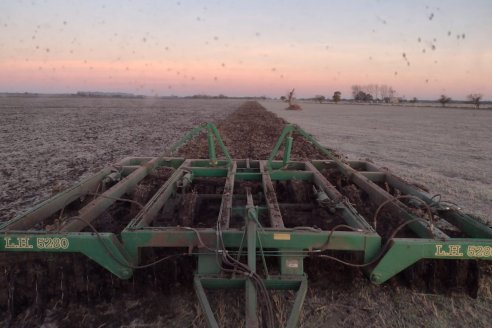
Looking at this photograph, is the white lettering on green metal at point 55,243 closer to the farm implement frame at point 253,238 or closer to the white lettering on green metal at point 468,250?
the farm implement frame at point 253,238

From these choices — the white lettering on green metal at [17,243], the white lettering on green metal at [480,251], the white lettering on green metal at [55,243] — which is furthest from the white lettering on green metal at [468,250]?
the white lettering on green metal at [17,243]

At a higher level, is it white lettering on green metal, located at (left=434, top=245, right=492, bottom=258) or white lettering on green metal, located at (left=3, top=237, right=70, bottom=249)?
white lettering on green metal, located at (left=3, top=237, right=70, bottom=249)

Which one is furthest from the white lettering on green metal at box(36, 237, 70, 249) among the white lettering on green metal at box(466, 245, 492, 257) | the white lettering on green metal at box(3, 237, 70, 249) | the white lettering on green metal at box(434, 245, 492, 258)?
the white lettering on green metal at box(466, 245, 492, 257)

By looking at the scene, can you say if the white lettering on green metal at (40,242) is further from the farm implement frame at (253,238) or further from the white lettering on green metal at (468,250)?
the white lettering on green metal at (468,250)

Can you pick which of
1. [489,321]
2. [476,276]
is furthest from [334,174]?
[489,321]

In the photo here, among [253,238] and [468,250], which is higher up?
[253,238]

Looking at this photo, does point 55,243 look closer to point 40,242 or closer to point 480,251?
point 40,242

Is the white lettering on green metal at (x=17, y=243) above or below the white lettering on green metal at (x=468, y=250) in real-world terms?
above

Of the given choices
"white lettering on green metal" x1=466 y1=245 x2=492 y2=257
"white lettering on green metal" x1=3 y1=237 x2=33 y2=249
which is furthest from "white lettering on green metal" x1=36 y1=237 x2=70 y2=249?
"white lettering on green metal" x1=466 y1=245 x2=492 y2=257

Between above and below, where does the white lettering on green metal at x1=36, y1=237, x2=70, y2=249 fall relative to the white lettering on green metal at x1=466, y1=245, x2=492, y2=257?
above

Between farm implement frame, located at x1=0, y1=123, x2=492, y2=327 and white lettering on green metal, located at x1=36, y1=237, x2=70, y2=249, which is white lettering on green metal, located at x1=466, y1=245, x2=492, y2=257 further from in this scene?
white lettering on green metal, located at x1=36, y1=237, x2=70, y2=249

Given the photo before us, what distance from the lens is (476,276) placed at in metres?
3.79

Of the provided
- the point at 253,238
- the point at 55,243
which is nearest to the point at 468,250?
the point at 253,238

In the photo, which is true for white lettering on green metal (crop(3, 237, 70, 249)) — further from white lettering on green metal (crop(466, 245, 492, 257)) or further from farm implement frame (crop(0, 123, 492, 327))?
white lettering on green metal (crop(466, 245, 492, 257))
